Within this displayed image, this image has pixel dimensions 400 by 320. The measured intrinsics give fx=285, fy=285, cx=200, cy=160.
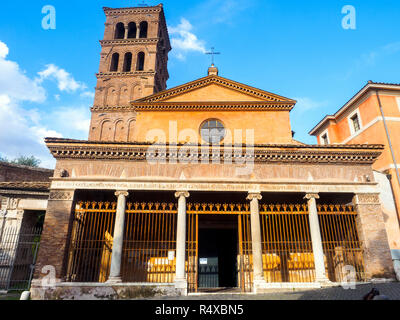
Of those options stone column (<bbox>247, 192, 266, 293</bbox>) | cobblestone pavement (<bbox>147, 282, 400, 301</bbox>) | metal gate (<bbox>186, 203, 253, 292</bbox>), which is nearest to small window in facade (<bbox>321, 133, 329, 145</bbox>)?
metal gate (<bbox>186, 203, 253, 292</bbox>)

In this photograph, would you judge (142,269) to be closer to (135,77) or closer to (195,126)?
(195,126)

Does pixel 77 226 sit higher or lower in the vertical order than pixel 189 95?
lower

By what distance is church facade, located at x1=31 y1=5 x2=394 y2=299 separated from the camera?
349 inches

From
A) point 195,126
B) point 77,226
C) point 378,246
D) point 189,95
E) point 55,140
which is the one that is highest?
point 189,95

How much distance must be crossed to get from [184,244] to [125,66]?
57.7 ft

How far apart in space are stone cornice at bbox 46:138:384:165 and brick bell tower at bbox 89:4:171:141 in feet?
33.6

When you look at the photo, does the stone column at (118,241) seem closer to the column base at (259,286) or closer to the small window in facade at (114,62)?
the column base at (259,286)

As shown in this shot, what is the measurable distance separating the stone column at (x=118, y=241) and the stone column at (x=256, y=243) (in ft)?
13.6

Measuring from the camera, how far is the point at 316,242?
9.26 metres

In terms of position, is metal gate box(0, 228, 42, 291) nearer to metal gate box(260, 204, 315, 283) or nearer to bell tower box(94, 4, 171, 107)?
metal gate box(260, 204, 315, 283)

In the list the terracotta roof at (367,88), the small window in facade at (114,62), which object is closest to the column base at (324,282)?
the terracotta roof at (367,88)

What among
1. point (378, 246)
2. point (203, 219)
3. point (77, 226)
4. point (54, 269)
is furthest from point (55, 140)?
point (378, 246)

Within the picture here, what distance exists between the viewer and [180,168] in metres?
9.84
